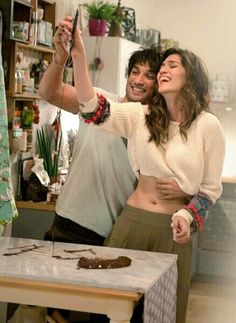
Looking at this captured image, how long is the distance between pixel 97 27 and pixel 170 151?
113 cm

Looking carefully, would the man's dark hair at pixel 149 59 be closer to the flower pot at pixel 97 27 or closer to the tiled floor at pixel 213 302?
the flower pot at pixel 97 27

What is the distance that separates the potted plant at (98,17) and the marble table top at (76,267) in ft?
4.15

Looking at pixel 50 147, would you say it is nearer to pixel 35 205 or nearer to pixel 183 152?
pixel 35 205

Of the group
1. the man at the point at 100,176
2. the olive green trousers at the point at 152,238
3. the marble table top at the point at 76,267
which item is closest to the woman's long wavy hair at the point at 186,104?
the man at the point at 100,176

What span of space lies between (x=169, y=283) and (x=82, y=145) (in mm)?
620

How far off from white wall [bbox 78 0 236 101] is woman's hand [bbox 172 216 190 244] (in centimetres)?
107

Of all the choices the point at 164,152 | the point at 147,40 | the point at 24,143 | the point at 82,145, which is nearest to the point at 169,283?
the point at 164,152

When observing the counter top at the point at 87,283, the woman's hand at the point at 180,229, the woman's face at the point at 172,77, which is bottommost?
the counter top at the point at 87,283

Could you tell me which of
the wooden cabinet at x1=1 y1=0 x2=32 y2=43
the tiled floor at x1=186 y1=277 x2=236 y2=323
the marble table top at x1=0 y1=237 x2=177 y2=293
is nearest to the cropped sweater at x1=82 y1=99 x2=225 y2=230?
the marble table top at x1=0 y1=237 x2=177 y2=293

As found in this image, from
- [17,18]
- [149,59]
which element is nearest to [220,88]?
[149,59]

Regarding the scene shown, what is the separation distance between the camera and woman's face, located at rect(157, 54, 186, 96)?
2035 mm

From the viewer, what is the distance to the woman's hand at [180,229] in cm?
194

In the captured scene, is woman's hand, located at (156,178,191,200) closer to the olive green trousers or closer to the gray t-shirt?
the olive green trousers

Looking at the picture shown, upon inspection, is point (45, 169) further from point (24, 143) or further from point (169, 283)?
point (169, 283)
